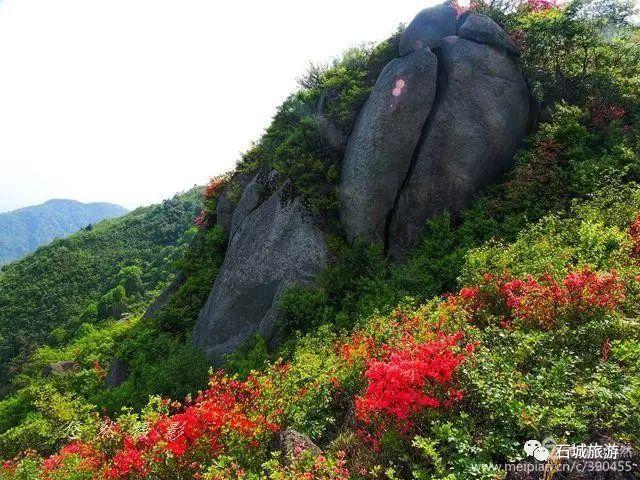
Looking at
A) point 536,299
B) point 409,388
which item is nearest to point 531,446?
point 409,388

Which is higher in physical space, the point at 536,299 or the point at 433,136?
the point at 433,136

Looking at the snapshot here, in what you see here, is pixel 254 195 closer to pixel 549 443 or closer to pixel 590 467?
pixel 549 443

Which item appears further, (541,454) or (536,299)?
(536,299)

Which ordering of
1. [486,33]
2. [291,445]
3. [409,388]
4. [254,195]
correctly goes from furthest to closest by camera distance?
[254,195] < [486,33] < [291,445] < [409,388]

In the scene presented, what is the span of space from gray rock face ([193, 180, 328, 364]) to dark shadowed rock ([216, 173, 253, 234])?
3602mm

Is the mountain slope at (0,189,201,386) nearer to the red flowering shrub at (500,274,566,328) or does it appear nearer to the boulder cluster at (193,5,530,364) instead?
the boulder cluster at (193,5,530,364)

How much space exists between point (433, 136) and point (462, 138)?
3.42ft

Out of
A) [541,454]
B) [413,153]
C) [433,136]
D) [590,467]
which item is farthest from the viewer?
[413,153]

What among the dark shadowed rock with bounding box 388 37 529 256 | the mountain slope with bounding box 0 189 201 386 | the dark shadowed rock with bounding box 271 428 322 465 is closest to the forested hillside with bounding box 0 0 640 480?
the dark shadowed rock with bounding box 271 428 322 465

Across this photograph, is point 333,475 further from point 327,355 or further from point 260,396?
point 327,355

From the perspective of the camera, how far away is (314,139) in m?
16.9

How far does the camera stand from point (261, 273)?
1559 cm

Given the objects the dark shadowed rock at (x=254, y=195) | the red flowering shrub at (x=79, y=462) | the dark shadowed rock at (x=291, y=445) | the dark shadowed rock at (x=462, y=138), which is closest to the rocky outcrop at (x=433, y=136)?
the dark shadowed rock at (x=462, y=138)

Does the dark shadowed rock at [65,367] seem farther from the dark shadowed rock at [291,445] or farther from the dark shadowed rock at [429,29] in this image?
the dark shadowed rock at [429,29]
